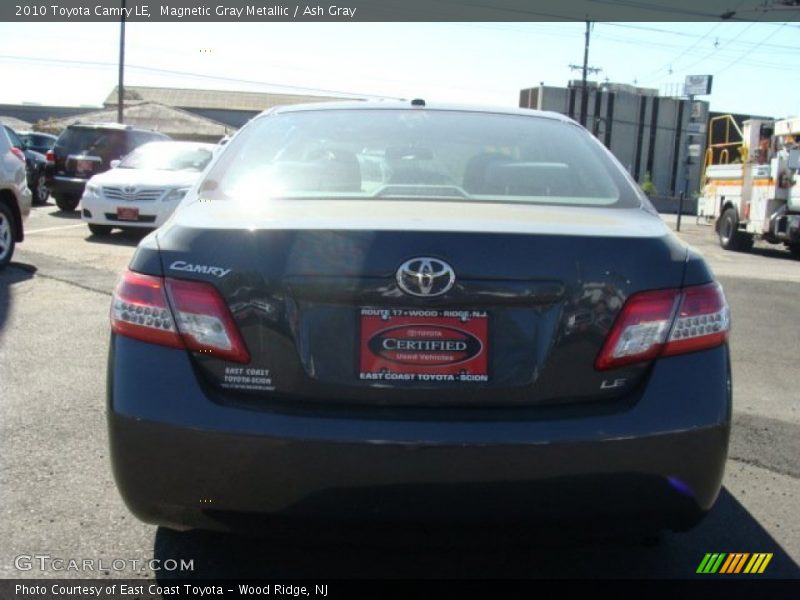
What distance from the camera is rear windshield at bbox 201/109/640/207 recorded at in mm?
3035

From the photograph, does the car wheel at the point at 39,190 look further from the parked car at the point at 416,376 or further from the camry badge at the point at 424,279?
the camry badge at the point at 424,279

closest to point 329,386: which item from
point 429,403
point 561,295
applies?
point 429,403

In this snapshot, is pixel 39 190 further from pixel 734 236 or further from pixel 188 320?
pixel 188 320

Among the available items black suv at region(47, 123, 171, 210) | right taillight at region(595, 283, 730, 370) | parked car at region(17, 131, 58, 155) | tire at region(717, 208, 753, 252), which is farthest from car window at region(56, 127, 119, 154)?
right taillight at region(595, 283, 730, 370)

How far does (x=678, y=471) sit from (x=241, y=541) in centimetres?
155

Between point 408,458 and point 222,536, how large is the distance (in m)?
1.12

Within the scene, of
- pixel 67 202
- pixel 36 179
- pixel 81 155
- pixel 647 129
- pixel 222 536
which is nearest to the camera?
pixel 222 536

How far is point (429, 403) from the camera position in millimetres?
2334

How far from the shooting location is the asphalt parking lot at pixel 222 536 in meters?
2.94

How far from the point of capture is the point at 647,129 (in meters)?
73.3

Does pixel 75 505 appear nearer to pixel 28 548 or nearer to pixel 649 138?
pixel 28 548

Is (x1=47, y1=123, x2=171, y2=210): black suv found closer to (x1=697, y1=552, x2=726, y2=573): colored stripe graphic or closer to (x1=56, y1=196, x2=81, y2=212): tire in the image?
(x1=56, y1=196, x2=81, y2=212): tire

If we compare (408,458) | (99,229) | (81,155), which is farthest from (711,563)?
(81,155)

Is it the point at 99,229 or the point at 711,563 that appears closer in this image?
the point at 711,563
